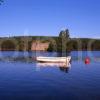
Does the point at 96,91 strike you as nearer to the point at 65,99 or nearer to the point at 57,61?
the point at 65,99

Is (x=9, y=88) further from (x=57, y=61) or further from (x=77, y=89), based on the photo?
(x=57, y=61)

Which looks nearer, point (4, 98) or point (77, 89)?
point (4, 98)

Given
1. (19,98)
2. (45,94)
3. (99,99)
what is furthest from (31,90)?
(99,99)

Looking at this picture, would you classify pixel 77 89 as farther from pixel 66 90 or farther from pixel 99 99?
pixel 99 99

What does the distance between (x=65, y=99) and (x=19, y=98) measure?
503 centimetres

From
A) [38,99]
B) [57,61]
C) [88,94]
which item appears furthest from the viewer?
[57,61]

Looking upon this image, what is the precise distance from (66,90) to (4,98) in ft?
31.6

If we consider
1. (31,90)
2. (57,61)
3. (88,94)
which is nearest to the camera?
(88,94)

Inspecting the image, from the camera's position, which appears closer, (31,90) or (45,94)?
(45,94)

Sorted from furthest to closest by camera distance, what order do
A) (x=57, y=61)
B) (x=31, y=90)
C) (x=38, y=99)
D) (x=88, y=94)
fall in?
(x=57, y=61) < (x=31, y=90) < (x=88, y=94) < (x=38, y=99)

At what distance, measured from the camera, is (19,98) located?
34156mm

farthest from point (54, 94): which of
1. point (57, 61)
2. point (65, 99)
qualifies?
point (57, 61)

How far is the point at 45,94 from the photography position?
3738 cm

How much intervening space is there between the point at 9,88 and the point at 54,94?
23.9 ft
